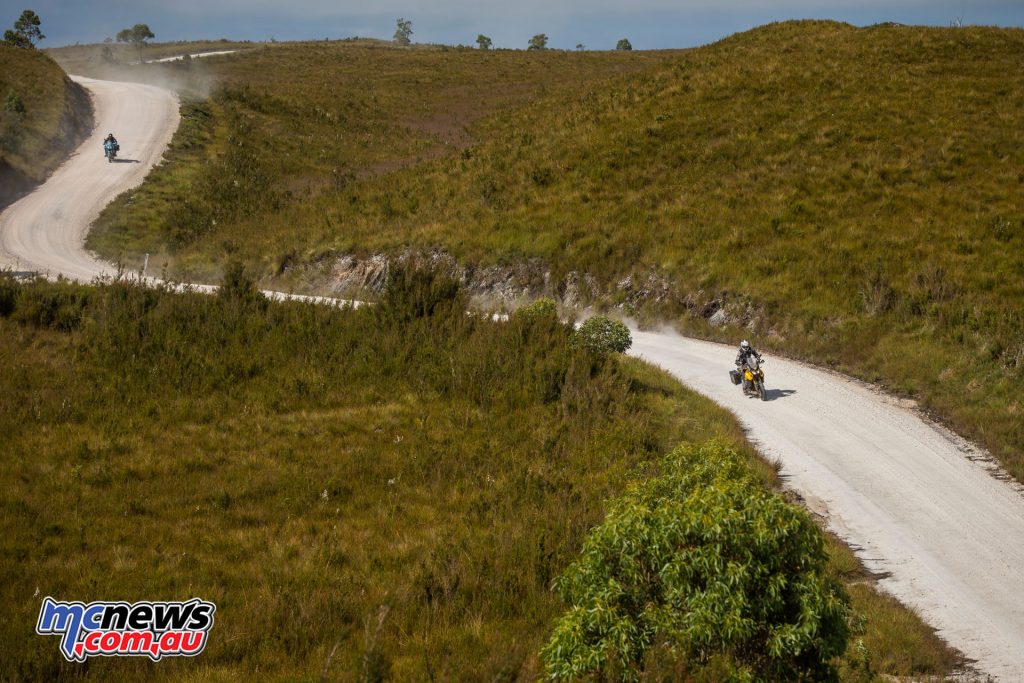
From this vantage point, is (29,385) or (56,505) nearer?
(56,505)

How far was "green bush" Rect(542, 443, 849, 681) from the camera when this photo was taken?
17.6ft

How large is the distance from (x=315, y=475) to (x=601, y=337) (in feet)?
28.9

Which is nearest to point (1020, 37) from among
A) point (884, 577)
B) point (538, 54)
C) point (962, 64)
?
point (962, 64)

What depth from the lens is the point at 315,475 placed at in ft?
34.8

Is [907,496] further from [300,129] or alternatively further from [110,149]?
[300,129]

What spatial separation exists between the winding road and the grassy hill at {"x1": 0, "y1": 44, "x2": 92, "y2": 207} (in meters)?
28.7

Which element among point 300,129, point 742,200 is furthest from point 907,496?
point 300,129

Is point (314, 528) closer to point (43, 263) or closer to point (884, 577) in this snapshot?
point (884, 577)

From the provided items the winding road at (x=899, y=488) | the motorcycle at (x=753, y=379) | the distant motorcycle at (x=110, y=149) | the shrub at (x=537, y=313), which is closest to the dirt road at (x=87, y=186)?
the distant motorcycle at (x=110, y=149)

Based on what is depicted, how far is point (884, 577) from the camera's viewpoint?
1043 cm

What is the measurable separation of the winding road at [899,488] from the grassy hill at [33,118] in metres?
28.7

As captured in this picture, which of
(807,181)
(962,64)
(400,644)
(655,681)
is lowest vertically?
(400,644)

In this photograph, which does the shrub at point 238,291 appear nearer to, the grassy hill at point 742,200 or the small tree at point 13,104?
the grassy hill at point 742,200

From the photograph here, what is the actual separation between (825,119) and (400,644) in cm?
3456
